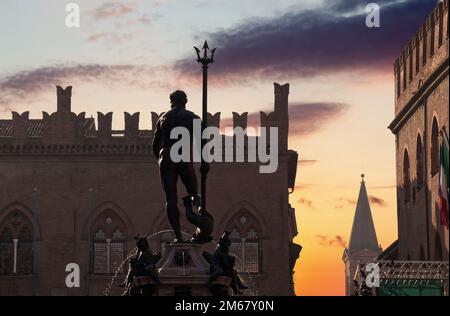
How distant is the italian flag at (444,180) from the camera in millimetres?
35375

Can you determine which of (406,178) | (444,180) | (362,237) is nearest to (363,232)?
(362,237)

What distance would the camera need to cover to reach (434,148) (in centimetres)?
3928

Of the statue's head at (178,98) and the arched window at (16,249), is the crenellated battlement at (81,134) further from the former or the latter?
the statue's head at (178,98)

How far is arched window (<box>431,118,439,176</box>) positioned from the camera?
38969mm

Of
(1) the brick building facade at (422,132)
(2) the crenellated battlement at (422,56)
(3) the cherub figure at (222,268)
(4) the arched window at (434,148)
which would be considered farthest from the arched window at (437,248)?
(3) the cherub figure at (222,268)

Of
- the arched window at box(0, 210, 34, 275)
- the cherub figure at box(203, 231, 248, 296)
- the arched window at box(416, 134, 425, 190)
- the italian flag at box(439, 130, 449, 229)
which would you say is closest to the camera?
the cherub figure at box(203, 231, 248, 296)

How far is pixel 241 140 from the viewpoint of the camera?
168 feet

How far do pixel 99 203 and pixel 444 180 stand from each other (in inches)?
732

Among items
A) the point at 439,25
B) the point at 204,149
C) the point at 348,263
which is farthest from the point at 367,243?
the point at 204,149

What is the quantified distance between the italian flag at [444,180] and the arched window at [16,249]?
774 inches

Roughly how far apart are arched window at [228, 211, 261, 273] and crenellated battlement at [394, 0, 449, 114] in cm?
754

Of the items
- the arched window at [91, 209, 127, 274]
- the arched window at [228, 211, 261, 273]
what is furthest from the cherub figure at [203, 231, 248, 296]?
the arched window at [91, 209, 127, 274]

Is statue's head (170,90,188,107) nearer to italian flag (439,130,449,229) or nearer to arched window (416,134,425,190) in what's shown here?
italian flag (439,130,449,229)

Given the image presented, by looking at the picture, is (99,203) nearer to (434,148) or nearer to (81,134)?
(81,134)
